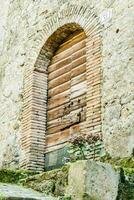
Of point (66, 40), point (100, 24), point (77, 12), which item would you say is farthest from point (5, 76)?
point (100, 24)

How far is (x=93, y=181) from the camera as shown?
11.5ft

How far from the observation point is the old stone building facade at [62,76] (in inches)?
218

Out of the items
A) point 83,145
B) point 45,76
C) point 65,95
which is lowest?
point 83,145

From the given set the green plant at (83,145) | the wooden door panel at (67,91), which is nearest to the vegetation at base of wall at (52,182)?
the green plant at (83,145)

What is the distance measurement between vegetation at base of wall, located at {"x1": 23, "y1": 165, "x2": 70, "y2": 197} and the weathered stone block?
22cm

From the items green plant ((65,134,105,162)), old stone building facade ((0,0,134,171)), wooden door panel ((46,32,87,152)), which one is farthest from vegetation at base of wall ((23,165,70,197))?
wooden door panel ((46,32,87,152))

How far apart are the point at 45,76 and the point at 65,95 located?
2.60 feet

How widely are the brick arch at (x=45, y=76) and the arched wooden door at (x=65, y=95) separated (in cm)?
12

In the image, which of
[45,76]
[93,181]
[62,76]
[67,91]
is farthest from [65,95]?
[93,181]

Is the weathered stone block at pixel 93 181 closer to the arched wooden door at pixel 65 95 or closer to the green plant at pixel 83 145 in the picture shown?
the green plant at pixel 83 145

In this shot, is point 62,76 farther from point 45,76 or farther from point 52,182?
point 52,182

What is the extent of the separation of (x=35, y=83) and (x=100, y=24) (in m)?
1.88

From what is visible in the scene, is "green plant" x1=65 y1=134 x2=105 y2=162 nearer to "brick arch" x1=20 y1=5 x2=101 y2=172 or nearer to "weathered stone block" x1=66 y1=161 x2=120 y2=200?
"brick arch" x1=20 y1=5 x2=101 y2=172

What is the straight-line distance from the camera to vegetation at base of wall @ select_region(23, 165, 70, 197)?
12.6 ft
